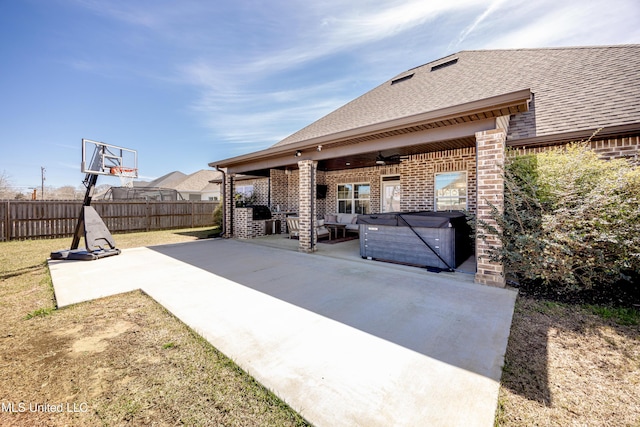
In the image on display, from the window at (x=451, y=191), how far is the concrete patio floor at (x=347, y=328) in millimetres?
3685

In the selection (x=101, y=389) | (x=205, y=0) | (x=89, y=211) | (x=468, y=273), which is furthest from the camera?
(x=89, y=211)

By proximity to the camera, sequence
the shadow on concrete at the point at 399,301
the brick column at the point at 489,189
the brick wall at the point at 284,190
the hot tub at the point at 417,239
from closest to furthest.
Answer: the shadow on concrete at the point at 399,301, the brick column at the point at 489,189, the hot tub at the point at 417,239, the brick wall at the point at 284,190

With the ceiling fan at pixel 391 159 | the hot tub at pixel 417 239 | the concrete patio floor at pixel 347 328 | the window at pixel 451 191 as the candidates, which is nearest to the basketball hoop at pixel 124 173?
the concrete patio floor at pixel 347 328

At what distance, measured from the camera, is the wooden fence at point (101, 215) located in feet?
32.3

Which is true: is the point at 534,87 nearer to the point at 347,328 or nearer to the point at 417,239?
the point at 417,239

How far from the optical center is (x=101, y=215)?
1180 cm

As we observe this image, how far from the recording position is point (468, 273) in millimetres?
5105

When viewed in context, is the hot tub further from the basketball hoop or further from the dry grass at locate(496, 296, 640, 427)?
the basketball hoop

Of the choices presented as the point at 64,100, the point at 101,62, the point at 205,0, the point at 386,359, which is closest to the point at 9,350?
the point at 386,359

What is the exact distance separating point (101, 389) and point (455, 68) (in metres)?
A: 12.2

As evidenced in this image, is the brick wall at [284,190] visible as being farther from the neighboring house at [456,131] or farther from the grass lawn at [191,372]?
the grass lawn at [191,372]

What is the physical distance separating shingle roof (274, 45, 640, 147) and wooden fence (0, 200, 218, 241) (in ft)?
26.9

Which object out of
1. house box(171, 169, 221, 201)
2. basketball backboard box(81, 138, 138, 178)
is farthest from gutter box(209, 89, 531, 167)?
house box(171, 169, 221, 201)

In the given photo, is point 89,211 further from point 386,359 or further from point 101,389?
point 386,359
